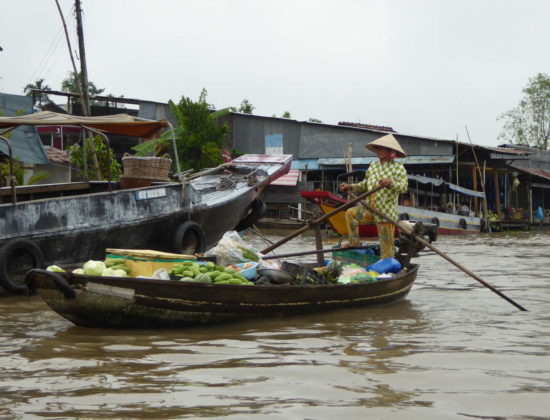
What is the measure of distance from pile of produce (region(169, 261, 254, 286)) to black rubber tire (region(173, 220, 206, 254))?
115 inches

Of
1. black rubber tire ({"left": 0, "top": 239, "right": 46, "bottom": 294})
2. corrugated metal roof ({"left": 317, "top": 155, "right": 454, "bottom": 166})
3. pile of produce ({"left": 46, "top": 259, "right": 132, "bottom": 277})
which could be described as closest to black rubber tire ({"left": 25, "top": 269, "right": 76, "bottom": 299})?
pile of produce ({"left": 46, "top": 259, "right": 132, "bottom": 277})

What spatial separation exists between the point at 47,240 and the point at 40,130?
17.2 metres

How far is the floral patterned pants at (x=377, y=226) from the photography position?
24.2 feet

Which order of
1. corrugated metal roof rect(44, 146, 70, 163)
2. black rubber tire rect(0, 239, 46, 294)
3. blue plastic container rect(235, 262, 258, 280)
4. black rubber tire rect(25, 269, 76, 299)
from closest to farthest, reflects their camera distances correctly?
black rubber tire rect(25, 269, 76, 299) → blue plastic container rect(235, 262, 258, 280) → black rubber tire rect(0, 239, 46, 294) → corrugated metal roof rect(44, 146, 70, 163)

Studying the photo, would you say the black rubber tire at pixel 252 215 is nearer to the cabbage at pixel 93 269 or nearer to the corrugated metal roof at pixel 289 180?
the cabbage at pixel 93 269

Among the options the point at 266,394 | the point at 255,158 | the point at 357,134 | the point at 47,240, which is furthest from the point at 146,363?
the point at 357,134

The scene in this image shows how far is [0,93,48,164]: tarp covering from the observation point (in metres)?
15.2

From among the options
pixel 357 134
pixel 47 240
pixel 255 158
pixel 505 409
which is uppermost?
pixel 357 134

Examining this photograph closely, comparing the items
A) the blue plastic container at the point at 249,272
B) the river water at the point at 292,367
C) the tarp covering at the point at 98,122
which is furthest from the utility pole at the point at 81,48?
the blue plastic container at the point at 249,272

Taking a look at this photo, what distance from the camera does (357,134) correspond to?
2386 cm

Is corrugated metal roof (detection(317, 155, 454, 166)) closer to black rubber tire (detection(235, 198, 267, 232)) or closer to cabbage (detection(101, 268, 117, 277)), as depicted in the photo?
black rubber tire (detection(235, 198, 267, 232))

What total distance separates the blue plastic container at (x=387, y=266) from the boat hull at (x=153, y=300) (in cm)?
148

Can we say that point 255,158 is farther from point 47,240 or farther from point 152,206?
point 47,240

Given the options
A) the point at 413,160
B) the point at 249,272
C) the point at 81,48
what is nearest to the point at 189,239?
the point at 249,272
